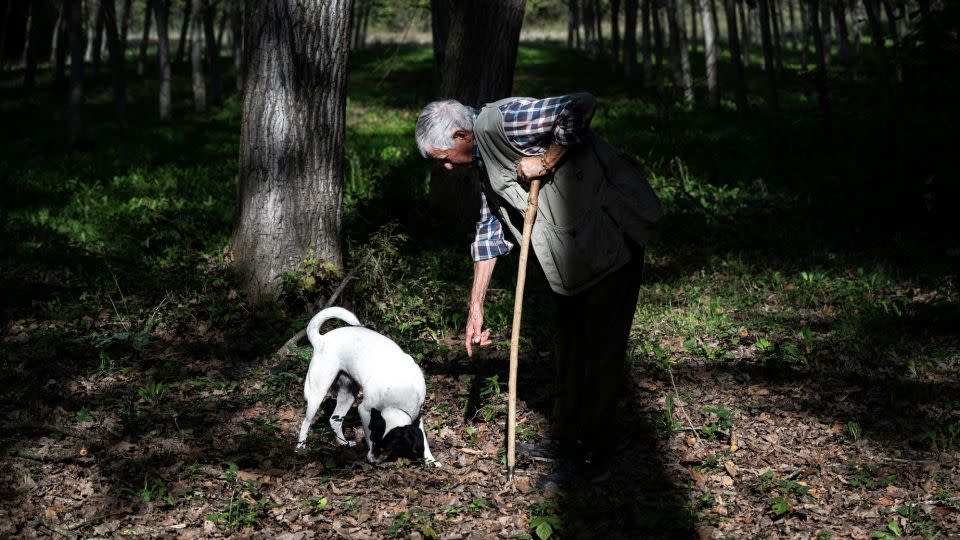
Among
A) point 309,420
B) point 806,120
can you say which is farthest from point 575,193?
point 806,120

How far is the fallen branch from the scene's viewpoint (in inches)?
246

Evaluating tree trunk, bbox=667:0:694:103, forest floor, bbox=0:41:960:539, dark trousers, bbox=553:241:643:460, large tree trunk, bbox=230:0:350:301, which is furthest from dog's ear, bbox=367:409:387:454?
tree trunk, bbox=667:0:694:103

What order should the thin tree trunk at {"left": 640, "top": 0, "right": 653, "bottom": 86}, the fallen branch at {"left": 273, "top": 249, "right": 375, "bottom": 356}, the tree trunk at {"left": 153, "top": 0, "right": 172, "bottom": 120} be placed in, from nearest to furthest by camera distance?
the fallen branch at {"left": 273, "top": 249, "right": 375, "bottom": 356}, the tree trunk at {"left": 153, "top": 0, "right": 172, "bottom": 120}, the thin tree trunk at {"left": 640, "top": 0, "right": 653, "bottom": 86}

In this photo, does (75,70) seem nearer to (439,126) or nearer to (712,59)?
(439,126)

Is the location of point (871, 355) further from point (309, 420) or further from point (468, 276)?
point (309, 420)

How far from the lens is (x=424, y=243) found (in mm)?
8977

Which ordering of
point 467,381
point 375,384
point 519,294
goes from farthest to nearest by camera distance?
point 467,381, point 375,384, point 519,294

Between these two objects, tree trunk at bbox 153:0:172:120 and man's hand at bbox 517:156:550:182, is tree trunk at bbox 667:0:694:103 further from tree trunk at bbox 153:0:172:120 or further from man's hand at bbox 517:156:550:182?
man's hand at bbox 517:156:550:182

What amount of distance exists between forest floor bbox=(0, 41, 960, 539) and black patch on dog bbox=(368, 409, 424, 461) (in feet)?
0.40

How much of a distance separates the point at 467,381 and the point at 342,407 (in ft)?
3.96

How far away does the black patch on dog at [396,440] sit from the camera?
15.1 ft

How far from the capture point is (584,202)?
13.8ft

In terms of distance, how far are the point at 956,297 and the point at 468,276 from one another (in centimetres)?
460

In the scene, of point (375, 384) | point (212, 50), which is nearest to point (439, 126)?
point (375, 384)
